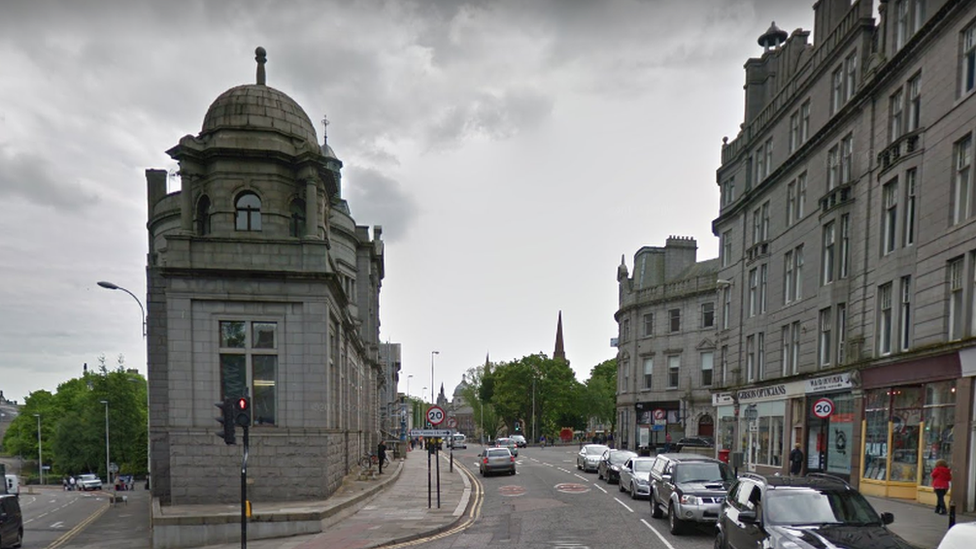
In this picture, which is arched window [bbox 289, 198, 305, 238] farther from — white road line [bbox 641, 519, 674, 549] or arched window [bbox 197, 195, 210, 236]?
white road line [bbox 641, 519, 674, 549]

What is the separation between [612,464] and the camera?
26.9m

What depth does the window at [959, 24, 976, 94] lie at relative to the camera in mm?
17095

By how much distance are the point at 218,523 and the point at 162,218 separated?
2077 centimetres

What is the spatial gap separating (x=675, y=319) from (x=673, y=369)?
3928 mm

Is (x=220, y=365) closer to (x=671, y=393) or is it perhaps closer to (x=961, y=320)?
(x=961, y=320)

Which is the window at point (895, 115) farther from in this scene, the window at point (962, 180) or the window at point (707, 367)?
the window at point (707, 367)

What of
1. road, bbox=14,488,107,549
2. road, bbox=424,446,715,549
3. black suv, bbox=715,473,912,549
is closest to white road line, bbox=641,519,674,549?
road, bbox=424,446,715,549

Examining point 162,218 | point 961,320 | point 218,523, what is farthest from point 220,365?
point 961,320

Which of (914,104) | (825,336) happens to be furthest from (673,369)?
(914,104)

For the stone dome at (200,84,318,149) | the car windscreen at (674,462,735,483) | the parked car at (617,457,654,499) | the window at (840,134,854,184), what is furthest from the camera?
the window at (840,134,854,184)

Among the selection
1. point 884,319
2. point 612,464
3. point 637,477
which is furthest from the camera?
point 612,464

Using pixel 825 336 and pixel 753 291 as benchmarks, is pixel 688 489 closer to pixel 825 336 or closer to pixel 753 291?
pixel 825 336

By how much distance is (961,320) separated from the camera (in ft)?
56.5

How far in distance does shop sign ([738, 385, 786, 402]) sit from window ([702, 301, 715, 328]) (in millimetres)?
14792
